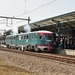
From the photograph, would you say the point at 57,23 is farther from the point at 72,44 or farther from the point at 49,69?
the point at 49,69

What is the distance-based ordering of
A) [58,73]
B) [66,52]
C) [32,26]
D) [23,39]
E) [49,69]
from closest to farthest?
[58,73] < [49,69] < [66,52] < [23,39] < [32,26]

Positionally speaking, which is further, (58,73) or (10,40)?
(10,40)

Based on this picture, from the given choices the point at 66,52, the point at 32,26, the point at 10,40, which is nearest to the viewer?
→ the point at 66,52

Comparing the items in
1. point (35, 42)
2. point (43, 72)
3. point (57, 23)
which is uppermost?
point (57, 23)

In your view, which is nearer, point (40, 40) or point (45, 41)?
point (40, 40)

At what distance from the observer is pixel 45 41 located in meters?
26.4

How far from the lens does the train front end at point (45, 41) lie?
2620cm

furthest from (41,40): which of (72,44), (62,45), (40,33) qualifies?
(72,44)

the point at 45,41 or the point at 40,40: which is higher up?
the point at 40,40

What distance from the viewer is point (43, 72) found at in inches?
499

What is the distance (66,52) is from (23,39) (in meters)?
7.26

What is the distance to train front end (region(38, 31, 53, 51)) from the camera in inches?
1032

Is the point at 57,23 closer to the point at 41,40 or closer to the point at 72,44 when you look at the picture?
the point at 41,40

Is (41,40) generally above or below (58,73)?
above
